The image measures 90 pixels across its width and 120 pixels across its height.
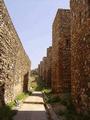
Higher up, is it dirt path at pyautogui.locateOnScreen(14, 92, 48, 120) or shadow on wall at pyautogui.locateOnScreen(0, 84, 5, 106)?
shadow on wall at pyautogui.locateOnScreen(0, 84, 5, 106)

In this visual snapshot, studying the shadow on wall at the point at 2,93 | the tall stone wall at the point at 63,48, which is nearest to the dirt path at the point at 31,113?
the shadow on wall at the point at 2,93

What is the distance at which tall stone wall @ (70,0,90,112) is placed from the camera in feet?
29.2

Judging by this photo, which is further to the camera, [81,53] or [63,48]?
[63,48]

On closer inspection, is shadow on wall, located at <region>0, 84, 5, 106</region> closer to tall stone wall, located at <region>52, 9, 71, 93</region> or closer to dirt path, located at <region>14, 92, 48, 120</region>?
dirt path, located at <region>14, 92, 48, 120</region>

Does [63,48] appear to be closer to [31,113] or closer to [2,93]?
[31,113]

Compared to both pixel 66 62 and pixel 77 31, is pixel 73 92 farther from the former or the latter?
pixel 66 62

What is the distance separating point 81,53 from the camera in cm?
981

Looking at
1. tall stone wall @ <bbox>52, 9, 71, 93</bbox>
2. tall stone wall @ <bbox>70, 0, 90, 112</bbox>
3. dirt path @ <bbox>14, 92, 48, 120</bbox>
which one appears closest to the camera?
tall stone wall @ <bbox>70, 0, 90, 112</bbox>

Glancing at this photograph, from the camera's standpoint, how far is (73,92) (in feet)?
36.6

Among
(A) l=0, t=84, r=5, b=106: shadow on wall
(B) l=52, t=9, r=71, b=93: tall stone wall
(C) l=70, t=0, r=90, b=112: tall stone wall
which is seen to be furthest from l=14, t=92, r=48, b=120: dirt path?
(B) l=52, t=9, r=71, b=93: tall stone wall

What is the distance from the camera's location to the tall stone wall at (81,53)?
891 centimetres

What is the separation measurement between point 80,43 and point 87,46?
3.49ft

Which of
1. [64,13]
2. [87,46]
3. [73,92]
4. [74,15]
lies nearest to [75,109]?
[73,92]

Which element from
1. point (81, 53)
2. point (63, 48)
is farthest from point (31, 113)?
point (63, 48)
